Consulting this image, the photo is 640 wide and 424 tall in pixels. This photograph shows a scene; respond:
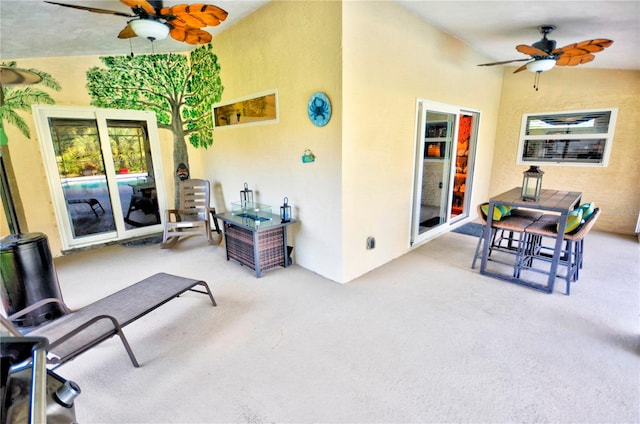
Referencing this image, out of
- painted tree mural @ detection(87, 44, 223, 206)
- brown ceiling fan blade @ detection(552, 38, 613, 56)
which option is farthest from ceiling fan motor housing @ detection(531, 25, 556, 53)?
painted tree mural @ detection(87, 44, 223, 206)

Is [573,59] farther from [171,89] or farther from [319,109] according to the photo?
[171,89]

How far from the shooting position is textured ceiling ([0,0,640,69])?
2557mm

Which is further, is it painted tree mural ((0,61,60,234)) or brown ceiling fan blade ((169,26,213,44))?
painted tree mural ((0,61,60,234))

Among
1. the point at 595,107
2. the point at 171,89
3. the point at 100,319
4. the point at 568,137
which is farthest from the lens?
the point at 568,137

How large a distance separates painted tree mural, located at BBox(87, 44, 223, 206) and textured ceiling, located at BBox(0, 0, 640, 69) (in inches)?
16.3

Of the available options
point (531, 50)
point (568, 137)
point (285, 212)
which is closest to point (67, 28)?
point (285, 212)

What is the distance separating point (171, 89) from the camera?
4.88 m

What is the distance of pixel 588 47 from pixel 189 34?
12.3 feet

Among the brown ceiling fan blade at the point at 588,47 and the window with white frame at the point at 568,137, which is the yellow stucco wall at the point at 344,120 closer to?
the window with white frame at the point at 568,137

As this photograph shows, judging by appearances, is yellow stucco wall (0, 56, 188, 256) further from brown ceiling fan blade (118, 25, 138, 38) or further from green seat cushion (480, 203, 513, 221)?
green seat cushion (480, 203, 513, 221)

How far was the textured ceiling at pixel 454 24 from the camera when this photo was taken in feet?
8.39

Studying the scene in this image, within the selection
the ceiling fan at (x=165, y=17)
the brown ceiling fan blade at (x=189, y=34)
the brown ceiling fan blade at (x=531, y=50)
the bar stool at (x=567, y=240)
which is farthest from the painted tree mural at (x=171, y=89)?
the bar stool at (x=567, y=240)

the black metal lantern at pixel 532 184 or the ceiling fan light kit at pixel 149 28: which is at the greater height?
the ceiling fan light kit at pixel 149 28

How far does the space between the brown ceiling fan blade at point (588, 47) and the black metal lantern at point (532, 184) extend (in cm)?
115
